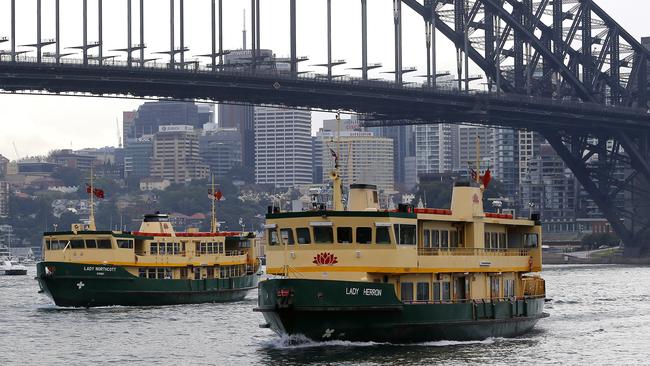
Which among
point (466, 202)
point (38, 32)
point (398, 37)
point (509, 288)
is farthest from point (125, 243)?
point (398, 37)

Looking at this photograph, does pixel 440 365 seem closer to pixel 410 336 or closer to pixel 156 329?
pixel 410 336

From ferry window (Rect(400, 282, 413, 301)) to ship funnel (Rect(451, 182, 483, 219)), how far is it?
428cm

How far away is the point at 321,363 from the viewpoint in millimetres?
54625

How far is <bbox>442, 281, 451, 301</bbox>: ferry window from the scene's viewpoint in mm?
59812

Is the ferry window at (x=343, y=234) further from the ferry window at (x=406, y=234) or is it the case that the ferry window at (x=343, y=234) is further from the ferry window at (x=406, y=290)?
the ferry window at (x=406, y=290)

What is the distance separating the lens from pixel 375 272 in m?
57.3

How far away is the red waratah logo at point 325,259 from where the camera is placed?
5741 centimetres

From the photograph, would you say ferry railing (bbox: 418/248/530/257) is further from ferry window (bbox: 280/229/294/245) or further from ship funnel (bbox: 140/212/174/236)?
ship funnel (bbox: 140/212/174/236)

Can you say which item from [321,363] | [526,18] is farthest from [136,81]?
[321,363]

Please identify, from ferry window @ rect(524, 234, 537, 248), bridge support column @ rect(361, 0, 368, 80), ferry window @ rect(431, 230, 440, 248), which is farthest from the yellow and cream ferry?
bridge support column @ rect(361, 0, 368, 80)

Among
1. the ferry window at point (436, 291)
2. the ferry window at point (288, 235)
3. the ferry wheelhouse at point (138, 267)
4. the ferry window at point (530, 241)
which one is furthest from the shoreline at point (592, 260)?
the ferry window at point (288, 235)

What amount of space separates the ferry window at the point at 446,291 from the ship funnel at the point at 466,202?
2.78 meters

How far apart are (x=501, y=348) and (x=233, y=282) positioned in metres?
32.5

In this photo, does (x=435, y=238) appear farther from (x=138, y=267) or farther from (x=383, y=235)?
(x=138, y=267)
